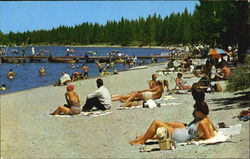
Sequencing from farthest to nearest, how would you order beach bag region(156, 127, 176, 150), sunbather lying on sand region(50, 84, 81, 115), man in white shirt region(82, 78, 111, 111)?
1. man in white shirt region(82, 78, 111, 111)
2. sunbather lying on sand region(50, 84, 81, 115)
3. beach bag region(156, 127, 176, 150)

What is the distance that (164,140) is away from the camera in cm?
879

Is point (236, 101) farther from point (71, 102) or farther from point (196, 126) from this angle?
point (196, 126)

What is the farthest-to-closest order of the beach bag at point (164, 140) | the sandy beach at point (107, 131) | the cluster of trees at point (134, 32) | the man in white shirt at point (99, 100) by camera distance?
1. the cluster of trees at point (134, 32)
2. the man in white shirt at point (99, 100)
3. the beach bag at point (164, 140)
4. the sandy beach at point (107, 131)

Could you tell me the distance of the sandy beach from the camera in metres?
8.59

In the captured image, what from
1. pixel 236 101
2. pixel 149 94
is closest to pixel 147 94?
pixel 149 94

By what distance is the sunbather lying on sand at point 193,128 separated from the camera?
8625 millimetres

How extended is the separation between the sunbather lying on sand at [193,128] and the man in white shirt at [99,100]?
5.41 m

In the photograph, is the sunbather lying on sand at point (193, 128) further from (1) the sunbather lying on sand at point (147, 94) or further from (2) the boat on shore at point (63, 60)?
(2) the boat on shore at point (63, 60)

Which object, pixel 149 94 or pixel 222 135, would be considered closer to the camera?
pixel 222 135

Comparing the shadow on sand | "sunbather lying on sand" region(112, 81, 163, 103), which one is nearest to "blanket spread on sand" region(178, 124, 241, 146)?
the shadow on sand

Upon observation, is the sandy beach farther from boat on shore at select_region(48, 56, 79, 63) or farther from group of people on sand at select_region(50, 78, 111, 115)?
boat on shore at select_region(48, 56, 79, 63)

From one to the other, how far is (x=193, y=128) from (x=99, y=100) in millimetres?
6190

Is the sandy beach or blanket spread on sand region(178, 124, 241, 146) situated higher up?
blanket spread on sand region(178, 124, 241, 146)

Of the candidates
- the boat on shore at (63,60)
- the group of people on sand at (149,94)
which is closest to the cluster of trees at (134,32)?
the boat on shore at (63,60)
